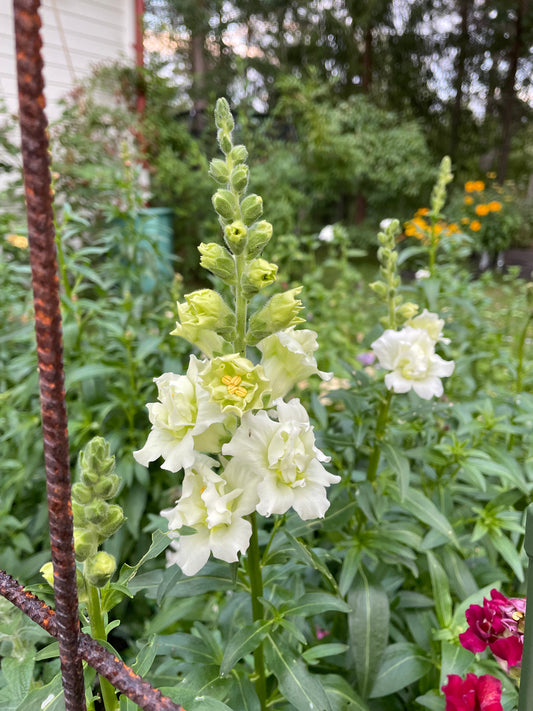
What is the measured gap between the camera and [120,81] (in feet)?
16.2

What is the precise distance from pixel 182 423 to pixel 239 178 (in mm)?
344

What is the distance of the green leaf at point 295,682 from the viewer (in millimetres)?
790

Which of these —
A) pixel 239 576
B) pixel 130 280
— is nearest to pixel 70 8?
pixel 130 280

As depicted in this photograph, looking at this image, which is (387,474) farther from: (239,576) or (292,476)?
(292,476)

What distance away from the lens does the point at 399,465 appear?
3.73 ft

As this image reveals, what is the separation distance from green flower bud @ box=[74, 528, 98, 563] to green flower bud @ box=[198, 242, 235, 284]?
36cm

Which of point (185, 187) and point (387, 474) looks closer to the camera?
point (387, 474)

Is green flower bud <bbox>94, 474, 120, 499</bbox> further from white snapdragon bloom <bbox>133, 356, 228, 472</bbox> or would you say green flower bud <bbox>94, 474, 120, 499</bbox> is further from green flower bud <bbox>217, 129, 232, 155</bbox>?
green flower bud <bbox>217, 129, 232, 155</bbox>

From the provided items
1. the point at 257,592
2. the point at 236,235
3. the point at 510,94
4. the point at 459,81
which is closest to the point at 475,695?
the point at 257,592

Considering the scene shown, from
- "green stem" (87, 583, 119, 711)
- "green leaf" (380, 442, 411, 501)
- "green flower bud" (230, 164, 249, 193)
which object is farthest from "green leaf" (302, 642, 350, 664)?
"green flower bud" (230, 164, 249, 193)

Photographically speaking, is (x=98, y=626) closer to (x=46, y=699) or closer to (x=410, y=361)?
(x=46, y=699)

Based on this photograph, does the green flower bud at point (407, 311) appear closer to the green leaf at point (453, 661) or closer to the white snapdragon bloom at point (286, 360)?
the white snapdragon bloom at point (286, 360)

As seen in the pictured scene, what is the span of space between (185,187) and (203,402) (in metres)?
5.04

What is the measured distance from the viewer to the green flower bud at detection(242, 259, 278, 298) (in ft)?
2.35
